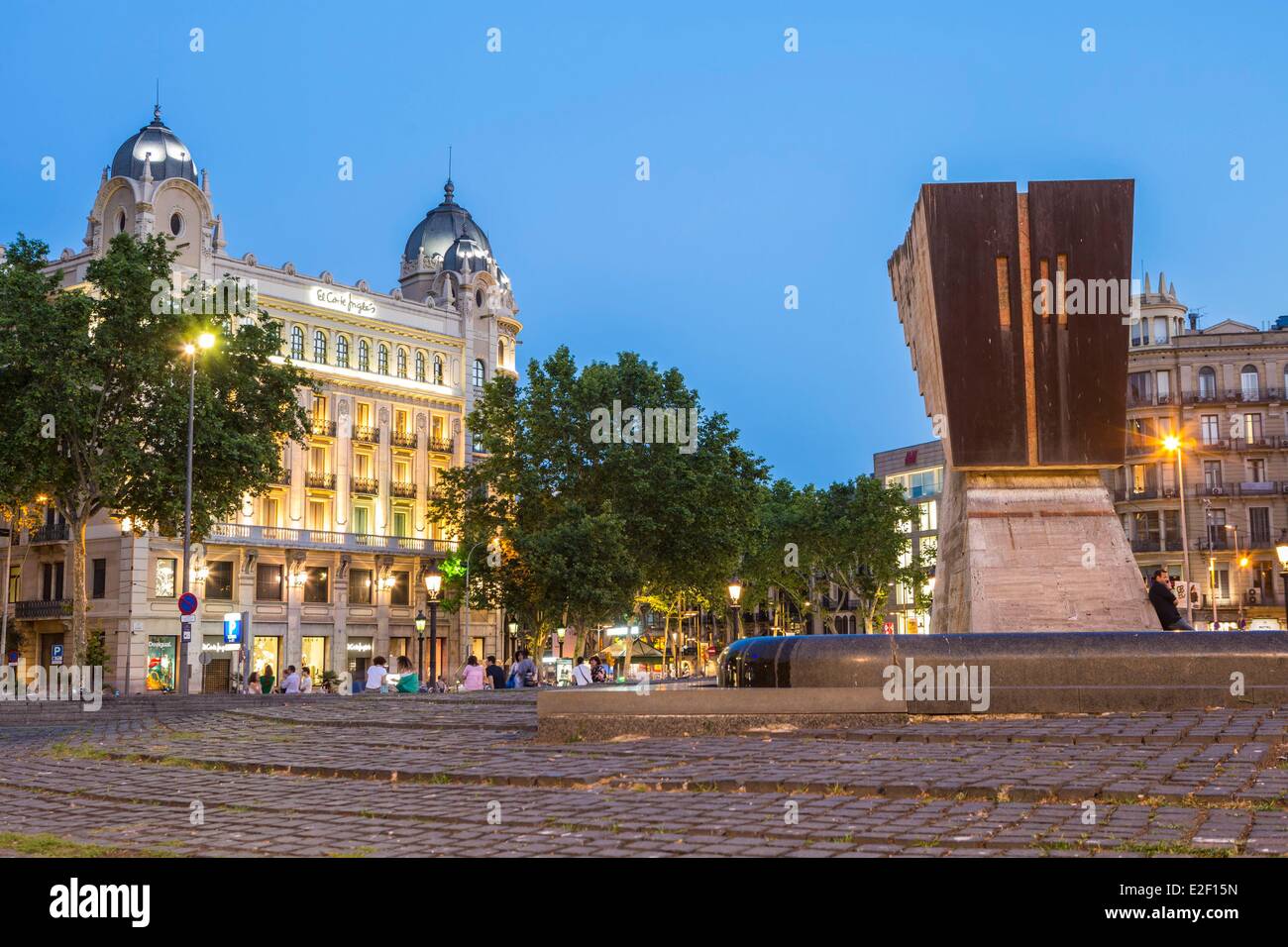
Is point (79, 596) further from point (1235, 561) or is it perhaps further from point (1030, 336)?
point (1235, 561)

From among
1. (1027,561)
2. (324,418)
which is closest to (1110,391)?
(1027,561)

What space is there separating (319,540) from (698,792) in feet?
175

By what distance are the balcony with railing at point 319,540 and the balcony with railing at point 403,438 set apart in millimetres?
4623

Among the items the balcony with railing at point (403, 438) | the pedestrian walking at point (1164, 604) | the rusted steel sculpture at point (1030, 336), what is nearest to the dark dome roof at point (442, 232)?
the balcony with railing at point (403, 438)

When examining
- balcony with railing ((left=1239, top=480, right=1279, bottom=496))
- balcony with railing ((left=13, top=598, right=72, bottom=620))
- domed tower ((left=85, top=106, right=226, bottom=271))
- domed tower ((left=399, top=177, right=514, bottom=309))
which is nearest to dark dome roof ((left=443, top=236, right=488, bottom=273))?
domed tower ((left=399, top=177, right=514, bottom=309))

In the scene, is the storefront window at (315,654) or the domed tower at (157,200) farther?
the storefront window at (315,654)

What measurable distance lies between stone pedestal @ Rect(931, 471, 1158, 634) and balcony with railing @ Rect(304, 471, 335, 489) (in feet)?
143

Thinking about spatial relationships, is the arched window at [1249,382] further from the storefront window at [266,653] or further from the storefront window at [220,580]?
the storefront window at [220,580]

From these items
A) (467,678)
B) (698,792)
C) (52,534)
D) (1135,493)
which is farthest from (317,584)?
(698,792)

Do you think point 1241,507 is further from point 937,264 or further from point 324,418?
point 937,264

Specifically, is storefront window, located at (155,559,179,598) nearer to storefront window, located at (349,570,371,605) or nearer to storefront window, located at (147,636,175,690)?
storefront window, located at (147,636,175,690)

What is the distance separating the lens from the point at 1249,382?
72.1 metres

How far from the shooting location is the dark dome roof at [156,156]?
191 ft
